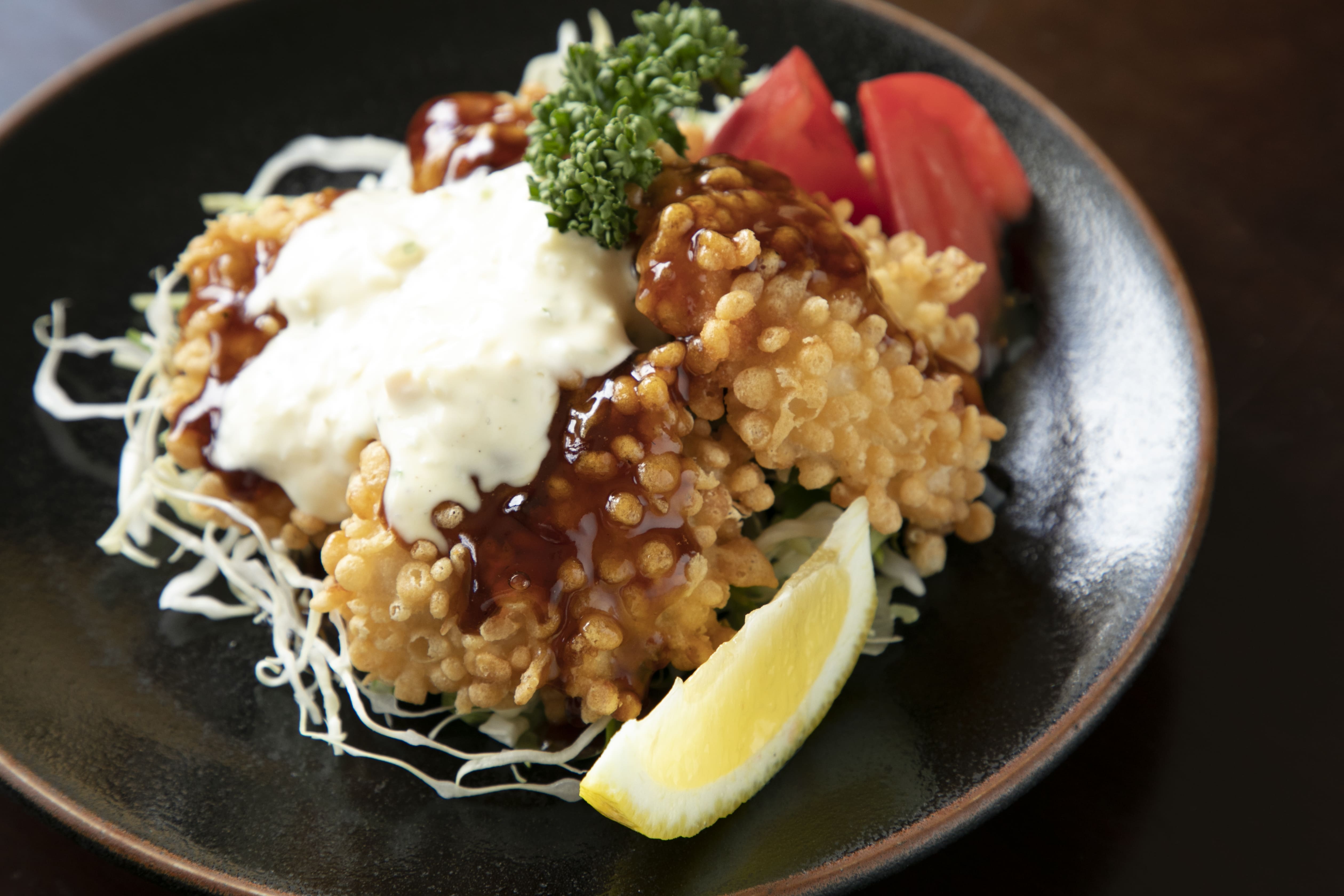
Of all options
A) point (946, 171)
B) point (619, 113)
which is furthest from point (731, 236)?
point (946, 171)

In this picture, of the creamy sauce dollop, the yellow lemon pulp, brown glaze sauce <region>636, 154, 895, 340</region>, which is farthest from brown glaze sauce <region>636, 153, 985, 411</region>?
the yellow lemon pulp

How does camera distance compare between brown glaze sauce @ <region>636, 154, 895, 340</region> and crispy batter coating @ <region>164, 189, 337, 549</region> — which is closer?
brown glaze sauce @ <region>636, 154, 895, 340</region>

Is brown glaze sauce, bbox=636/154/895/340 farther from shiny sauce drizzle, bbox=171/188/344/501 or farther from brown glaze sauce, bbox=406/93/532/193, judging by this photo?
shiny sauce drizzle, bbox=171/188/344/501

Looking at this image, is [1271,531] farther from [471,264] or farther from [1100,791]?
[471,264]

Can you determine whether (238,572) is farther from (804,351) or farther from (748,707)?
(804,351)

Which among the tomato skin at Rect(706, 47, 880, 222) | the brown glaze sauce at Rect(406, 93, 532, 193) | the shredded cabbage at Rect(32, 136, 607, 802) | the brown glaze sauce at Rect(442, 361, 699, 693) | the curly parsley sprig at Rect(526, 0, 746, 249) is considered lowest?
the shredded cabbage at Rect(32, 136, 607, 802)

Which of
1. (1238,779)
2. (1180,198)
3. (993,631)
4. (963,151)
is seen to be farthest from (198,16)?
(1238,779)

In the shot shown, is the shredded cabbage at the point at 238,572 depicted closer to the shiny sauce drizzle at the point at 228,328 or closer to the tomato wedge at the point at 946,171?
the shiny sauce drizzle at the point at 228,328
